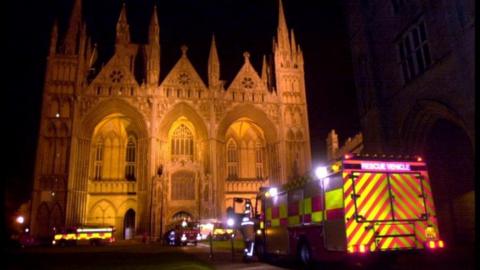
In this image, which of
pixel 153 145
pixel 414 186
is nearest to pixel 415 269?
pixel 414 186

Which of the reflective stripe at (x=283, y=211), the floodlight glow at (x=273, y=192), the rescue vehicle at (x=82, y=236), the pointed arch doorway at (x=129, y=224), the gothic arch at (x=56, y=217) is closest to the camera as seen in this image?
the reflective stripe at (x=283, y=211)

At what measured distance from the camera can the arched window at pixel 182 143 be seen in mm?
Answer: 42500

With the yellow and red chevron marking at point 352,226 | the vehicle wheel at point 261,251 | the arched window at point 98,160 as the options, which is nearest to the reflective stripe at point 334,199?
the yellow and red chevron marking at point 352,226

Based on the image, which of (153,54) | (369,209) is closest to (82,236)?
(153,54)

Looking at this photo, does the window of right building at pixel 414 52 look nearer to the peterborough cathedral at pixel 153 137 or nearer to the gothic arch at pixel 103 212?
the peterborough cathedral at pixel 153 137

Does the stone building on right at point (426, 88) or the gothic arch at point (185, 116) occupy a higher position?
the gothic arch at point (185, 116)

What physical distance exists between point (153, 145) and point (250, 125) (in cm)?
1258

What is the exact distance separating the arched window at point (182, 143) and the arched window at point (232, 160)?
16.2ft

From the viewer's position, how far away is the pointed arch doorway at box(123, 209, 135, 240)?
41697mm

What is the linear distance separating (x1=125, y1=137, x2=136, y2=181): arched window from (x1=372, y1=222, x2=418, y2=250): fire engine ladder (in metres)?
37.0

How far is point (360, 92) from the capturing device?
19.5m

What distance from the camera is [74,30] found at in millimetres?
41281

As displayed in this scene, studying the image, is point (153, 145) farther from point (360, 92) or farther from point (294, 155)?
point (360, 92)

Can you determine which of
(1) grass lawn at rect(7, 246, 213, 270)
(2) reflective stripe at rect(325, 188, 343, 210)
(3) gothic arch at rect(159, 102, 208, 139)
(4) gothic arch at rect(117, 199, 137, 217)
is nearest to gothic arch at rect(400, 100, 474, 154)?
(2) reflective stripe at rect(325, 188, 343, 210)
